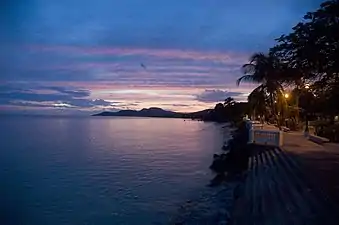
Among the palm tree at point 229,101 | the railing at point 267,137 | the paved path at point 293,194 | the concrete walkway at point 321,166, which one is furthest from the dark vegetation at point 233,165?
the palm tree at point 229,101

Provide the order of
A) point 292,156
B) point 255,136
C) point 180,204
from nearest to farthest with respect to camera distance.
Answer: point 292,156 → point 180,204 → point 255,136

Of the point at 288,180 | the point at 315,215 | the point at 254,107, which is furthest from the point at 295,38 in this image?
the point at 254,107

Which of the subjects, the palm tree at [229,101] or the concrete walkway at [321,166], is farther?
the palm tree at [229,101]

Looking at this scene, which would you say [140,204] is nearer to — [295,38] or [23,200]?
[23,200]

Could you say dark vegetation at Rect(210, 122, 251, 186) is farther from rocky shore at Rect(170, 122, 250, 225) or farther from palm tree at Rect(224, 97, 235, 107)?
palm tree at Rect(224, 97, 235, 107)

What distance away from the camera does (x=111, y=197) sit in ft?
70.6

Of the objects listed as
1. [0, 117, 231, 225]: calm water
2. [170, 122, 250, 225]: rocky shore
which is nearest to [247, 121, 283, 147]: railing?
[170, 122, 250, 225]: rocky shore

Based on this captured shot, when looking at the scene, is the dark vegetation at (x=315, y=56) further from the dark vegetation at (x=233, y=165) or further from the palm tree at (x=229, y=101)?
the palm tree at (x=229, y=101)

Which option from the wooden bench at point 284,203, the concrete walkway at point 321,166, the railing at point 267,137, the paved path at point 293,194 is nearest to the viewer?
the wooden bench at point 284,203

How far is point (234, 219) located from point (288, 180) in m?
3.19

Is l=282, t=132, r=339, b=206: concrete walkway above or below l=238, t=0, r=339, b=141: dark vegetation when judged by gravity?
below

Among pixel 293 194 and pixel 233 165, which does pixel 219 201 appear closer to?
pixel 293 194

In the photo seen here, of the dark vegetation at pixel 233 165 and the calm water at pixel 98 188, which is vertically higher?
the dark vegetation at pixel 233 165

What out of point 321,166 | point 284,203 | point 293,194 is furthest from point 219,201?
point 284,203
